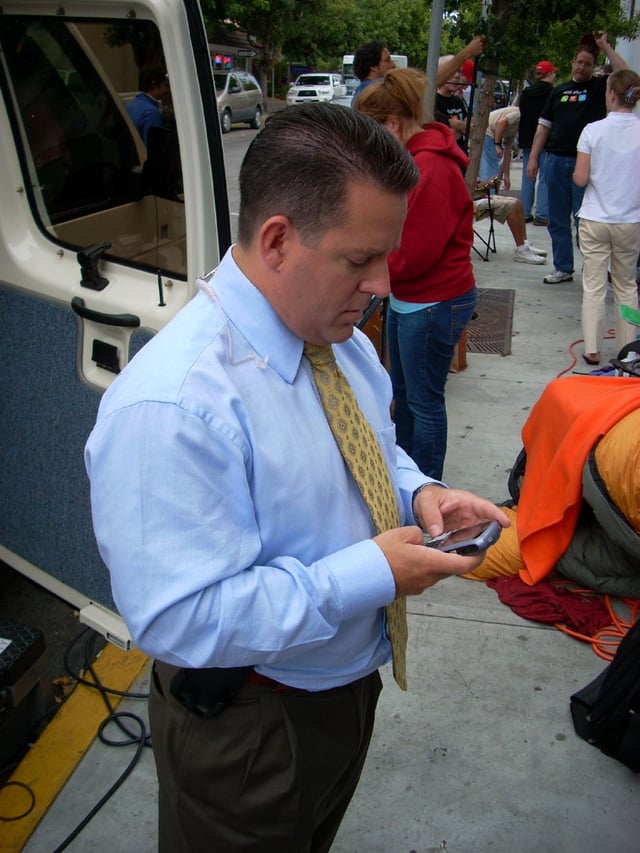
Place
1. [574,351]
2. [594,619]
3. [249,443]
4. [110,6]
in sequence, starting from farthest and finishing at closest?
[574,351] < [594,619] < [110,6] < [249,443]

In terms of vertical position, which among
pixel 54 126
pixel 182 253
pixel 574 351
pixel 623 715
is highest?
pixel 54 126

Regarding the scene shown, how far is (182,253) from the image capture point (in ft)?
Result: 7.25

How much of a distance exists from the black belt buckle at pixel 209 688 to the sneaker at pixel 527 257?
807 cm

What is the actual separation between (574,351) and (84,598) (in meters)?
4.74

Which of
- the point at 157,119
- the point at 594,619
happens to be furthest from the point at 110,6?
the point at 594,619

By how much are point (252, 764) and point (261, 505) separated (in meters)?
0.52

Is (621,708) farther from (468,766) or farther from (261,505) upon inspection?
(261,505)

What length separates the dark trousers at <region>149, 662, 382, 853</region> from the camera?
1368mm

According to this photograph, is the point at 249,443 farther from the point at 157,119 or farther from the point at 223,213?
the point at 157,119

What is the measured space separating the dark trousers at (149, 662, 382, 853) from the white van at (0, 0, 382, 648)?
88 centimetres

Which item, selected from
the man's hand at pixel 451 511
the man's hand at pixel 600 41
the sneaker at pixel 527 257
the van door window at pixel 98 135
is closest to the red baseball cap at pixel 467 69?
the sneaker at pixel 527 257

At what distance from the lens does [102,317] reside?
2127 mm

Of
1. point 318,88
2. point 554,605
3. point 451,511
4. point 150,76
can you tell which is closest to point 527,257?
point 554,605

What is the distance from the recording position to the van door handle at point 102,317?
6.86 ft
